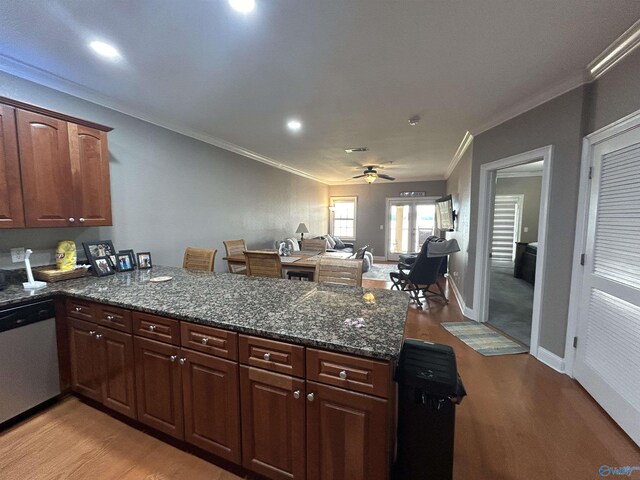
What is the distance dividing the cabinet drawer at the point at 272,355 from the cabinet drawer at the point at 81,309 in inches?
51.5

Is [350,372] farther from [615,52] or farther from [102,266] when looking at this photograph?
[615,52]

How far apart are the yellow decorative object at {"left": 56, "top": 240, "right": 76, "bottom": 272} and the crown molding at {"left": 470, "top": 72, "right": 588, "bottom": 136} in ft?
15.3

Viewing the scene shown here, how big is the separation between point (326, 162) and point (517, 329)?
4513 millimetres

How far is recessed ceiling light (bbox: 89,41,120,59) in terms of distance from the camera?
1.91 meters

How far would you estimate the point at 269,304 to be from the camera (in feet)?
5.46

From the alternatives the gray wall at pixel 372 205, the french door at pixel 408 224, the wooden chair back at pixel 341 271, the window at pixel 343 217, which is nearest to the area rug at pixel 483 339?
the wooden chair back at pixel 341 271

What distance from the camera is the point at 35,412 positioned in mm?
1962

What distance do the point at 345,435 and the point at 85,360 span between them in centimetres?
200

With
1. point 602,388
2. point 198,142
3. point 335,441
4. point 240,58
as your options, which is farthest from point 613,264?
point 198,142

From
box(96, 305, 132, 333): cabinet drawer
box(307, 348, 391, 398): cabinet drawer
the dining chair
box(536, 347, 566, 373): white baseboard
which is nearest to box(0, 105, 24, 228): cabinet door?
box(96, 305, 132, 333): cabinet drawer

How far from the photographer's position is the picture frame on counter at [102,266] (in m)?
2.44

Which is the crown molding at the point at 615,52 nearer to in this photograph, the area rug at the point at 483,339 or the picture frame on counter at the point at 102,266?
the area rug at the point at 483,339

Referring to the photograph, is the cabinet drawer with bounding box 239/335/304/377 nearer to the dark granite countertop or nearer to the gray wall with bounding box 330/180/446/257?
the dark granite countertop

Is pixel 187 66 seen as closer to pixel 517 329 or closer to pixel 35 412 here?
pixel 35 412
